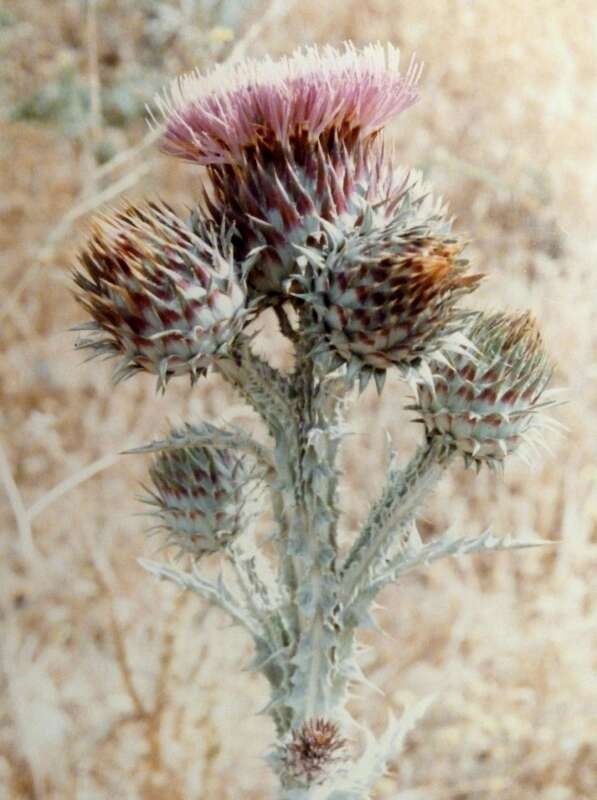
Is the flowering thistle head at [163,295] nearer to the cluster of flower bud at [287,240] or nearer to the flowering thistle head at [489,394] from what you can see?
the cluster of flower bud at [287,240]

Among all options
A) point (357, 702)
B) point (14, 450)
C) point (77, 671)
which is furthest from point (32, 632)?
point (357, 702)

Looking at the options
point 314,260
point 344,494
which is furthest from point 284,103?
point 344,494

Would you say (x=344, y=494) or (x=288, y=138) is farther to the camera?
(x=344, y=494)

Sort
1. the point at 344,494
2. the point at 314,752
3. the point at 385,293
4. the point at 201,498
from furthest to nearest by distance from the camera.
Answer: the point at 344,494 → the point at 201,498 → the point at 314,752 → the point at 385,293

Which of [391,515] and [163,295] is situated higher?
[163,295]

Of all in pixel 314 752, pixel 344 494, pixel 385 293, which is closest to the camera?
pixel 385 293

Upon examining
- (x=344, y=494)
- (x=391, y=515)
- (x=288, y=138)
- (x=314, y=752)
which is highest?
(x=344, y=494)

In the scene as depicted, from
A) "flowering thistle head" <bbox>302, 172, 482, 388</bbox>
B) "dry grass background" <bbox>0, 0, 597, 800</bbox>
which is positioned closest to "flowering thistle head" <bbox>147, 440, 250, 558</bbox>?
"flowering thistle head" <bbox>302, 172, 482, 388</bbox>

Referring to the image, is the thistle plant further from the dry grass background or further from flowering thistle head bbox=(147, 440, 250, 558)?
the dry grass background

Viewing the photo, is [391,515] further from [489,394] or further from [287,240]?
[287,240]
